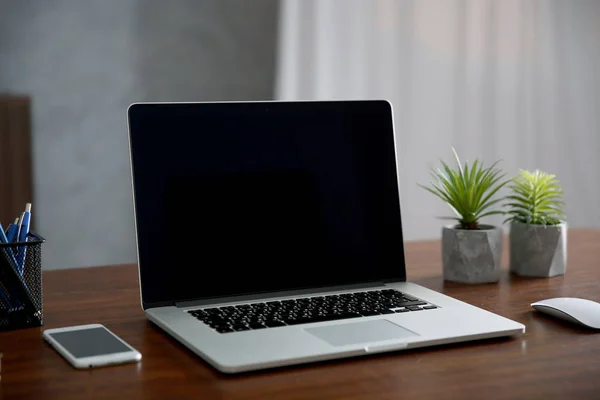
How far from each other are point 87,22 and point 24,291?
2.00 meters

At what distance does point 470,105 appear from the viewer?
3.28m

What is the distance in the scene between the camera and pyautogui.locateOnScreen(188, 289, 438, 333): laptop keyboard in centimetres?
100

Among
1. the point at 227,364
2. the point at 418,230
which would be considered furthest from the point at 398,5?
the point at 227,364

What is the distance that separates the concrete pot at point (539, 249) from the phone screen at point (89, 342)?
2.26 ft

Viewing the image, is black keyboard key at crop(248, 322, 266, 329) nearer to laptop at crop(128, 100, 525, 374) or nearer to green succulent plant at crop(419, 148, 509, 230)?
laptop at crop(128, 100, 525, 374)

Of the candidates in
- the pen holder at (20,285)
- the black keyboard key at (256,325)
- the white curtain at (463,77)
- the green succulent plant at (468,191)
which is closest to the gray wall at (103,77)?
the white curtain at (463,77)

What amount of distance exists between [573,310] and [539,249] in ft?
0.93

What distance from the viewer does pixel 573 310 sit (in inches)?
41.5

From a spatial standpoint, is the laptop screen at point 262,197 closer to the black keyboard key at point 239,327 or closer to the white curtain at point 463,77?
the black keyboard key at point 239,327

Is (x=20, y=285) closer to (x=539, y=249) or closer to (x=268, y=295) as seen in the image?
(x=268, y=295)

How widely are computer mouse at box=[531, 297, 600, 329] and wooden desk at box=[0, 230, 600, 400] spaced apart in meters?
0.01

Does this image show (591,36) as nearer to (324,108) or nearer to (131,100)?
(131,100)

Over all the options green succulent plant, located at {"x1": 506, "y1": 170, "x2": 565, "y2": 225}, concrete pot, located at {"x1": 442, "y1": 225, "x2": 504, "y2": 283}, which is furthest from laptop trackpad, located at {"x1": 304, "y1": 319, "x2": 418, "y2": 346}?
green succulent plant, located at {"x1": 506, "y1": 170, "x2": 565, "y2": 225}

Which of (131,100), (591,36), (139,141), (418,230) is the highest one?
(591,36)
